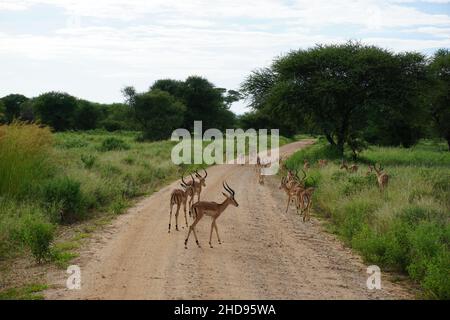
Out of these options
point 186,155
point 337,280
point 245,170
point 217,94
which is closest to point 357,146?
point 245,170

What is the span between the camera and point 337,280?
916cm

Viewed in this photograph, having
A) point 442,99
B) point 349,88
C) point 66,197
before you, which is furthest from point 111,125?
point 66,197

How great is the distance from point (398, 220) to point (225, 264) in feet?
15.0

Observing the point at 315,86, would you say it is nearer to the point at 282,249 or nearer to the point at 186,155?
the point at 186,155

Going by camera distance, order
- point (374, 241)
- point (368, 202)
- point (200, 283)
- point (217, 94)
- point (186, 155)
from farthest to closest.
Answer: point (217, 94) → point (186, 155) → point (368, 202) → point (374, 241) → point (200, 283)

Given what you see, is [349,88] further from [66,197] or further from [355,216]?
[66,197]

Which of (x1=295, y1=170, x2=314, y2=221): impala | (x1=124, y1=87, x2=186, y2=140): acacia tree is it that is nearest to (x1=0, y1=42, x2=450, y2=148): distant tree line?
(x1=295, y1=170, x2=314, y2=221): impala

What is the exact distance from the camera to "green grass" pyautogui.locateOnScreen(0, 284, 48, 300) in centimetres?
799

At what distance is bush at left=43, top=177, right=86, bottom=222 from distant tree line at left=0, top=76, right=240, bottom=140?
48.0m

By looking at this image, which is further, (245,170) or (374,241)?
(245,170)

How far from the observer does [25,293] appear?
325 inches

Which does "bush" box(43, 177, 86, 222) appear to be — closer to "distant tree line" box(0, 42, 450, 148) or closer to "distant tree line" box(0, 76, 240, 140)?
"distant tree line" box(0, 42, 450, 148)

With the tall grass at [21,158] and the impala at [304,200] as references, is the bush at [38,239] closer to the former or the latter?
the tall grass at [21,158]
